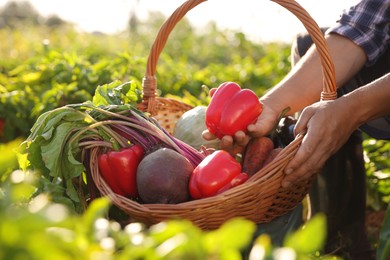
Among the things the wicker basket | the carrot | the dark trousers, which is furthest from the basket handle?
the dark trousers

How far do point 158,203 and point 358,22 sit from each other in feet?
4.48

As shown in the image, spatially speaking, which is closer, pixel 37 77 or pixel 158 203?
pixel 158 203

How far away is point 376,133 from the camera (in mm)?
2861

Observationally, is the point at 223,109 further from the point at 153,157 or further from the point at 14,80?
the point at 14,80

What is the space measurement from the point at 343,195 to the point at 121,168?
1.38 meters

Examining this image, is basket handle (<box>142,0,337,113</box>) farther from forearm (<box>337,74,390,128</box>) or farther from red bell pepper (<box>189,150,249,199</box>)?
red bell pepper (<box>189,150,249,199</box>)

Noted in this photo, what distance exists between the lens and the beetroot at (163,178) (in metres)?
2.00

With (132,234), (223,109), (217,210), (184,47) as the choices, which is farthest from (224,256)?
(184,47)

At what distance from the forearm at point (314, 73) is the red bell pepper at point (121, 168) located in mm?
855

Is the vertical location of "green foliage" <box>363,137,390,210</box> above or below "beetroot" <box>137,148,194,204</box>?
below

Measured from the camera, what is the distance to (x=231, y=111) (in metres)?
2.42

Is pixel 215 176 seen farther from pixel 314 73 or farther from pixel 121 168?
pixel 314 73

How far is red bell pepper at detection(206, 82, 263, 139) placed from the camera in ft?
A: 7.94

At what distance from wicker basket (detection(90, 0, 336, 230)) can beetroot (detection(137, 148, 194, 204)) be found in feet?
0.28
